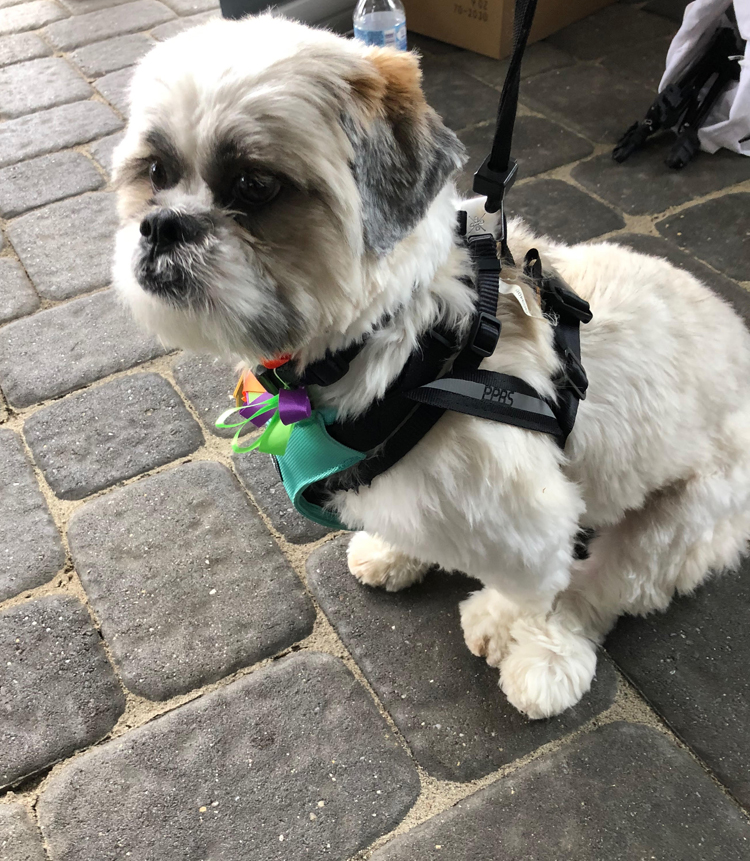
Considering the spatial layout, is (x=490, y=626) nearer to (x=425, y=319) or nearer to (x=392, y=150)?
(x=425, y=319)

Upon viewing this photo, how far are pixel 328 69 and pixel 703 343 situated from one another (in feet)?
2.95

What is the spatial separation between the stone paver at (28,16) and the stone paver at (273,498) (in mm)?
4056

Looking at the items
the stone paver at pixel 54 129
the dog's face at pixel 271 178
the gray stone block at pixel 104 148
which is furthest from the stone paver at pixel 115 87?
the dog's face at pixel 271 178

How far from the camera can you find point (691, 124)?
308 cm

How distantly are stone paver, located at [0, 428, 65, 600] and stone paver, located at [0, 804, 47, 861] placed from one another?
0.55m

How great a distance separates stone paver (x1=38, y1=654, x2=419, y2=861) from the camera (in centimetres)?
140

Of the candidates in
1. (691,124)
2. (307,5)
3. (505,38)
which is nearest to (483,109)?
(505,38)

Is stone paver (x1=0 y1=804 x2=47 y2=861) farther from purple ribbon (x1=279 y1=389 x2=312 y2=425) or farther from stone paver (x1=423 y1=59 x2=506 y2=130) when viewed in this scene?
stone paver (x1=423 y1=59 x2=506 y2=130)

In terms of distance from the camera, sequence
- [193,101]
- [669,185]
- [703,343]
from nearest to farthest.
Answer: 1. [193,101]
2. [703,343]
3. [669,185]

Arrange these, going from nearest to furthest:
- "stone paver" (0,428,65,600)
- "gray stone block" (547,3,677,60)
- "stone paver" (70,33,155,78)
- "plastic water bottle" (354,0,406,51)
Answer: "stone paver" (0,428,65,600)
"plastic water bottle" (354,0,406,51)
"gray stone block" (547,3,677,60)
"stone paver" (70,33,155,78)

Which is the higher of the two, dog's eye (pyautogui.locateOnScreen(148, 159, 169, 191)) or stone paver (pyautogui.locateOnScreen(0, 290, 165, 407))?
dog's eye (pyautogui.locateOnScreen(148, 159, 169, 191))

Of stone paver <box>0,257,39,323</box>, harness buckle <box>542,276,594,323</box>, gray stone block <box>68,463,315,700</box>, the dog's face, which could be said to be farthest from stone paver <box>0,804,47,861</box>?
stone paver <box>0,257,39,323</box>

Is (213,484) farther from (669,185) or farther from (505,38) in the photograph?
(505,38)

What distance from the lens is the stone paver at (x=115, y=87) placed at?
3.62 meters
